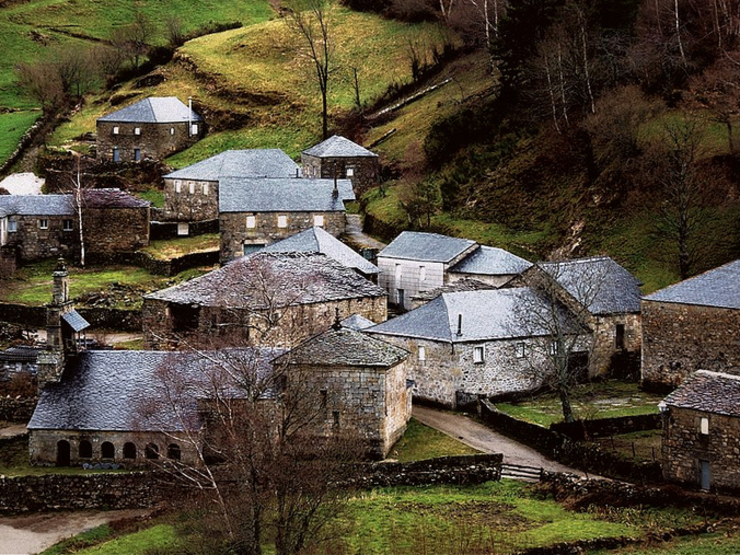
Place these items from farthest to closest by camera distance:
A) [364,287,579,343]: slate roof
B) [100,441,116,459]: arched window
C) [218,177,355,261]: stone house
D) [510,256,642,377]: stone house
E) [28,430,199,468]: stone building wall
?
[218,177,355,261]: stone house
[510,256,642,377]: stone house
[364,287,579,343]: slate roof
[100,441,116,459]: arched window
[28,430,199,468]: stone building wall

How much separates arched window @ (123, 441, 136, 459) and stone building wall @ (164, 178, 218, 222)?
4006cm

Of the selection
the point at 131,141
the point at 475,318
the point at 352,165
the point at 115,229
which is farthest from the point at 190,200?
the point at 475,318

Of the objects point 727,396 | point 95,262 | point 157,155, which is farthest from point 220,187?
point 727,396

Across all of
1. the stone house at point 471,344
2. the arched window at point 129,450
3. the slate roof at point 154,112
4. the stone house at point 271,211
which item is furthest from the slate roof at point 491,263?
the slate roof at point 154,112

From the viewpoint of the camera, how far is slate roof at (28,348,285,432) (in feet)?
177

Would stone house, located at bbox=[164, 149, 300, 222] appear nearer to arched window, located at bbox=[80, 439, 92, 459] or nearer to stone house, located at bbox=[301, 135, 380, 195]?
stone house, located at bbox=[301, 135, 380, 195]

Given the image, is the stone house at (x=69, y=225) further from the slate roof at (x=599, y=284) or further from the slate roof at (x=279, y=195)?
the slate roof at (x=599, y=284)

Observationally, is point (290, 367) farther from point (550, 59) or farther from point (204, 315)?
point (550, 59)

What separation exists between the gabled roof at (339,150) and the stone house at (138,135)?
578 inches

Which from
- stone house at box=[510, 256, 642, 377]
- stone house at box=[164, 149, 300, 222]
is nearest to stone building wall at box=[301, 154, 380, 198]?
stone house at box=[164, 149, 300, 222]

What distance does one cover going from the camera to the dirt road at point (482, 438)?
53.3 meters

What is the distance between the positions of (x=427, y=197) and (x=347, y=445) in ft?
114

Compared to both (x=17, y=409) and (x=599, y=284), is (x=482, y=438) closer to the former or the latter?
(x=599, y=284)

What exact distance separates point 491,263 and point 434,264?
290 cm
